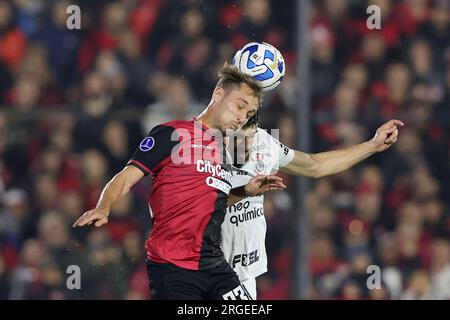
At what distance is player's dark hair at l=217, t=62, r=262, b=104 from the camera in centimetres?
479

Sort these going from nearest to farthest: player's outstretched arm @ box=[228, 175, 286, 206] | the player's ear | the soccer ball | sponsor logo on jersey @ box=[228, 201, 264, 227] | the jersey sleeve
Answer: the jersey sleeve → player's outstretched arm @ box=[228, 175, 286, 206] → the player's ear → the soccer ball → sponsor logo on jersey @ box=[228, 201, 264, 227]

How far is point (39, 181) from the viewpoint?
7.38m

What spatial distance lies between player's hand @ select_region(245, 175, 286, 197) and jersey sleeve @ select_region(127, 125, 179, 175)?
0.42 m

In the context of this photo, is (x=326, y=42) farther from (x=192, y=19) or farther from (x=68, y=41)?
(x=68, y=41)

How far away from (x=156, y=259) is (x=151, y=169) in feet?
1.33

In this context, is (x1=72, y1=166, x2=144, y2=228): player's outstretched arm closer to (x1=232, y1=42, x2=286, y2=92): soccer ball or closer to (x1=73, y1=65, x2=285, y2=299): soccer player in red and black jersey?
(x1=73, y1=65, x2=285, y2=299): soccer player in red and black jersey

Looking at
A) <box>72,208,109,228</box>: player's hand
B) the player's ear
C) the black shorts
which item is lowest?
the black shorts

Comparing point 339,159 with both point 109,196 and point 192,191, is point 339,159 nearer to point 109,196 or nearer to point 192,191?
point 192,191

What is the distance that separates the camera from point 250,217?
5410 millimetres

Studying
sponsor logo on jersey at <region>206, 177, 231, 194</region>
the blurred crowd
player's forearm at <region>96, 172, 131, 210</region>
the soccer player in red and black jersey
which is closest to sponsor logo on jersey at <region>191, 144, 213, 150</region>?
the soccer player in red and black jersey

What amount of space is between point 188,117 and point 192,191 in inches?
103

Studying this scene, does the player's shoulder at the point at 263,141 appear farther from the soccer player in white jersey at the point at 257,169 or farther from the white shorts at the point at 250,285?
the white shorts at the point at 250,285

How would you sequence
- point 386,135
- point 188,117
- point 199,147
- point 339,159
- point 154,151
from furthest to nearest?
point 188,117
point 339,159
point 386,135
point 199,147
point 154,151

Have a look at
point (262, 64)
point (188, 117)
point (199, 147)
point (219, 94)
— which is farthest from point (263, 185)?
point (188, 117)
